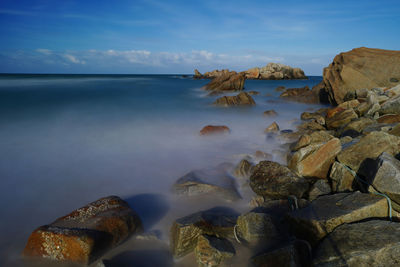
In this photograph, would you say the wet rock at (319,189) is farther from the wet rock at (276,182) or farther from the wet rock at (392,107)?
the wet rock at (392,107)

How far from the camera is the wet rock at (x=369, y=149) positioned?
341 centimetres

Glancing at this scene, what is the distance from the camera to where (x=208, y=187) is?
4098mm

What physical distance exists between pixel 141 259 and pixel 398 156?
12.2 ft

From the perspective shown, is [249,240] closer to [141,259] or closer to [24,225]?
[141,259]

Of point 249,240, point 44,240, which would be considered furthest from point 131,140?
point 249,240

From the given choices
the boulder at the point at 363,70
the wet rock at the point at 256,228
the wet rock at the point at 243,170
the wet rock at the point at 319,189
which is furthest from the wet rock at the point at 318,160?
the boulder at the point at 363,70

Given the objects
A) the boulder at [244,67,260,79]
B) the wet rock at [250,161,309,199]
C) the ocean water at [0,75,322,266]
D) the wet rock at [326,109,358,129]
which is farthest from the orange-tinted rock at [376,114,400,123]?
the boulder at [244,67,260,79]

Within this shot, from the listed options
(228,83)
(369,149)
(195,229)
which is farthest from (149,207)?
(228,83)

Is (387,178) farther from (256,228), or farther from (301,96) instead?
(301,96)

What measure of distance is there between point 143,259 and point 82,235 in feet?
2.40

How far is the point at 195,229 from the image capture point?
275 centimetres

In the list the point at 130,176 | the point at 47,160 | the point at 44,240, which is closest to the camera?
the point at 44,240

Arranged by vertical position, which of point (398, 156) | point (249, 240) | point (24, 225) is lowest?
point (24, 225)

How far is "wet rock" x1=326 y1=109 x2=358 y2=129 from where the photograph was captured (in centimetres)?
720
